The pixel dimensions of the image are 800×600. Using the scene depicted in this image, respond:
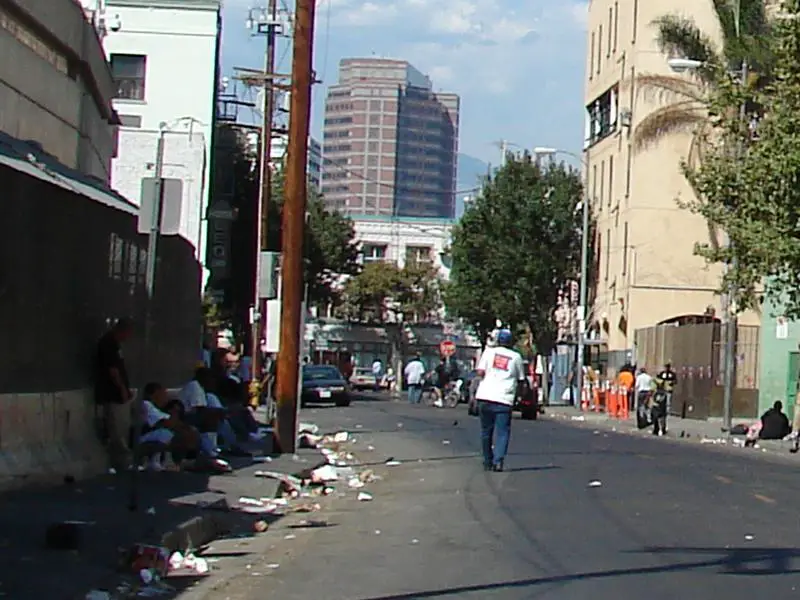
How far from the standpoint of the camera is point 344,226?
252ft

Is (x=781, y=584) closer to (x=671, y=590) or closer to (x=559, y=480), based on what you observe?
(x=671, y=590)

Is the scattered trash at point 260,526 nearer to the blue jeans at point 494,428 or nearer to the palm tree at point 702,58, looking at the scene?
the blue jeans at point 494,428

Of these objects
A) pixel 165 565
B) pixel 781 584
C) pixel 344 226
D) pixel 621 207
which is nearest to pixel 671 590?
pixel 781 584

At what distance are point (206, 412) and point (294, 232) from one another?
295cm

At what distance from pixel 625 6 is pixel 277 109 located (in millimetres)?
15871

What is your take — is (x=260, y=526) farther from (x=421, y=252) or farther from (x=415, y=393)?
(x=421, y=252)

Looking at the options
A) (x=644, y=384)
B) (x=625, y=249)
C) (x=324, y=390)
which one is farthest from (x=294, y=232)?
(x=625, y=249)

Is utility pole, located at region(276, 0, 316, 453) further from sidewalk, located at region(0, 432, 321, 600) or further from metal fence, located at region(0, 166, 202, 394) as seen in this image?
sidewalk, located at region(0, 432, 321, 600)

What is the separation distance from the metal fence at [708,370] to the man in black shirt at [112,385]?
3175cm

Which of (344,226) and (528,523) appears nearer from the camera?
(528,523)

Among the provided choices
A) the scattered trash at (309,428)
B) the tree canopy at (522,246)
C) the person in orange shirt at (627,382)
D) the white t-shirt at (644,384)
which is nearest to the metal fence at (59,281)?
the scattered trash at (309,428)

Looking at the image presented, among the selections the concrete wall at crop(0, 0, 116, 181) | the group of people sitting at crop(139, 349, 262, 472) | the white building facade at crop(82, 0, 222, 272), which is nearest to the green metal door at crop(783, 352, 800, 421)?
the white building facade at crop(82, 0, 222, 272)

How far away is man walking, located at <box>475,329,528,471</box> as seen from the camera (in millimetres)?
19406

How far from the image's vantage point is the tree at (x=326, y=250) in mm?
73812
